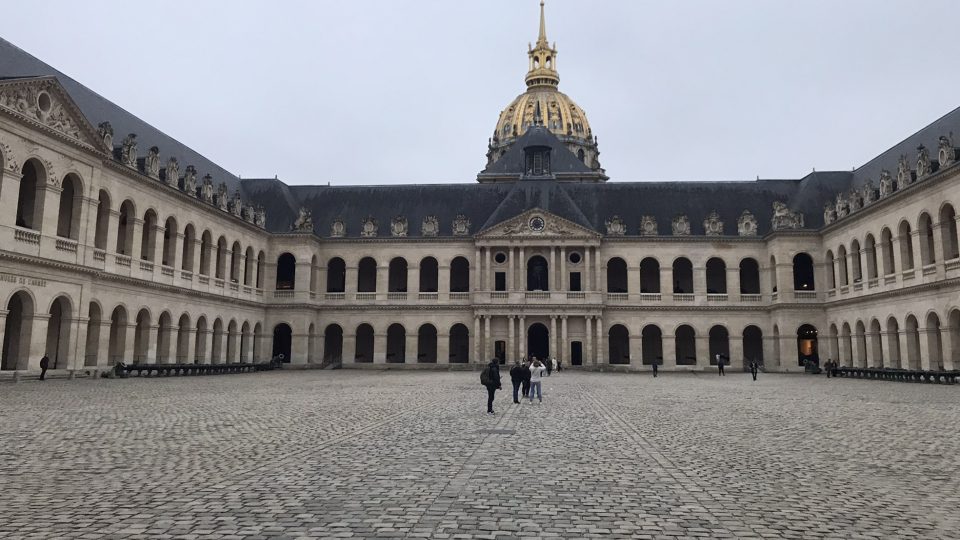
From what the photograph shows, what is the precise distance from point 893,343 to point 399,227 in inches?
1543

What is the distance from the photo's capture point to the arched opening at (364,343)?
63.5m

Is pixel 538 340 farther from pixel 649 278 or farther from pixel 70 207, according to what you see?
pixel 70 207

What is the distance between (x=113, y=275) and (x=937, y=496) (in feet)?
131

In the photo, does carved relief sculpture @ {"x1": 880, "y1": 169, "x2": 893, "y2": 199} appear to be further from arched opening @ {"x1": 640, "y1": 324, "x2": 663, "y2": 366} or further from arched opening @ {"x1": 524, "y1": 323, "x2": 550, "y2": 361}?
arched opening @ {"x1": 524, "y1": 323, "x2": 550, "y2": 361}

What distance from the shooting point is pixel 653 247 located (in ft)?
200

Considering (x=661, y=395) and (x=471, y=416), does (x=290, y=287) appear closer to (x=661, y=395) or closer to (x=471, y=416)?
(x=661, y=395)

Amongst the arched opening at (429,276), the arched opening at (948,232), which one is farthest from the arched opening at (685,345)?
the arched opening at (948,232)

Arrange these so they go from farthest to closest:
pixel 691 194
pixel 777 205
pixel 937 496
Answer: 1. pixel 691 194
2. pixel 777 205
3. pixel 937 496

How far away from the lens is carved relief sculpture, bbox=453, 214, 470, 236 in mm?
62062

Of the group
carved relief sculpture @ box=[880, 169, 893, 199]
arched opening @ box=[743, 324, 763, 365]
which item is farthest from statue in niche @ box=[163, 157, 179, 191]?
arched opening @ box=[743, 324, 763, 365]

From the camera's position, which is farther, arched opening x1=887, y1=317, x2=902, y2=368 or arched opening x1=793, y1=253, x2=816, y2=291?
arched opening x1=793, y1=253, x2=816, y2=291

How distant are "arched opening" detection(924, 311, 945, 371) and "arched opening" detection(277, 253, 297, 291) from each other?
47.8m

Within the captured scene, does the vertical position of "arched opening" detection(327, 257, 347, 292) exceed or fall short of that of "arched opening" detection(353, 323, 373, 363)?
it exceeds it

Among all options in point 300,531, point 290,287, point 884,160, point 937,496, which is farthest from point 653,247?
point 300,531
